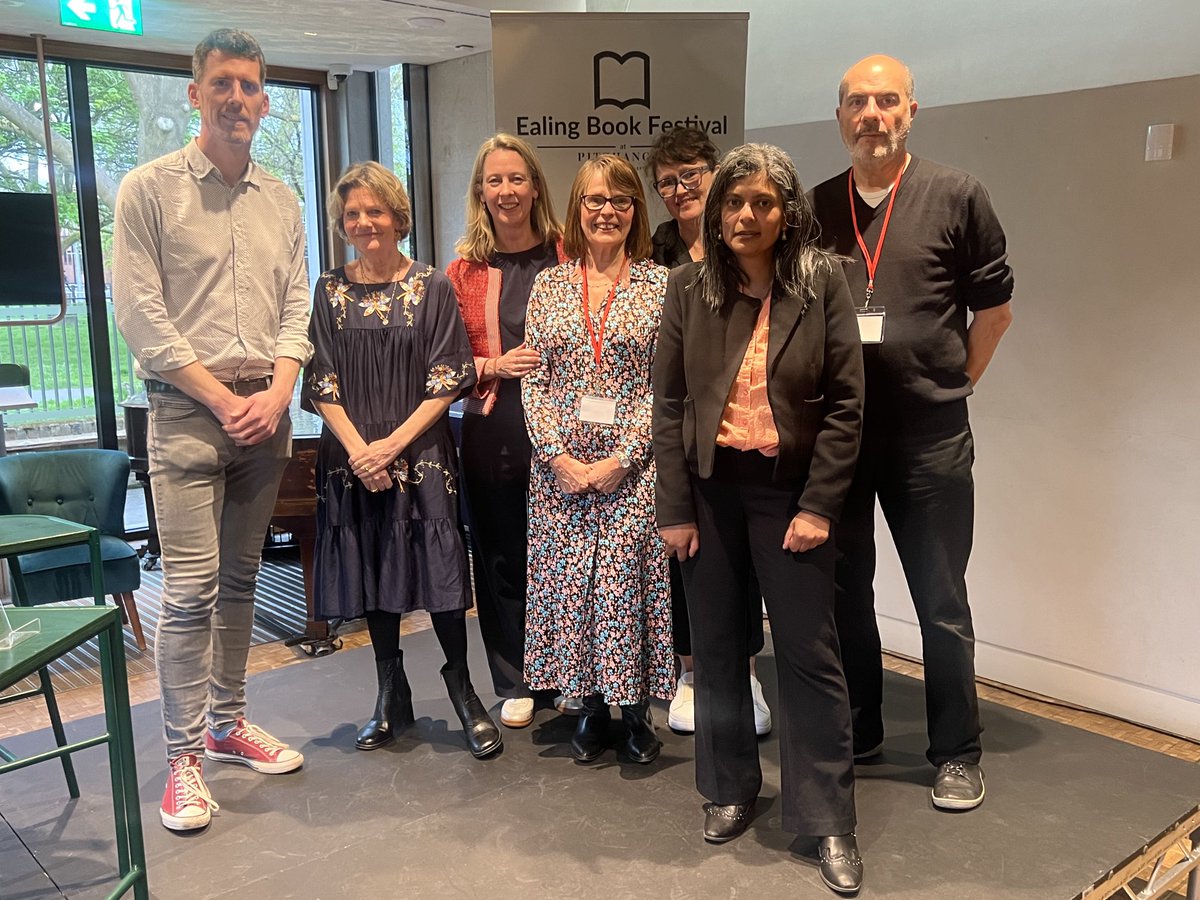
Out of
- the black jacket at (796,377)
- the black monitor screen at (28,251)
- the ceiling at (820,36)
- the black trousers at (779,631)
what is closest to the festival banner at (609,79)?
the ceiling at (820,36)

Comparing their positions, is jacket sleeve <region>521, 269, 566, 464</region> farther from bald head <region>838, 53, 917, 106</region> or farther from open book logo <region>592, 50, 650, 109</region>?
open book logo <region>592, 50, 650, 109</region>

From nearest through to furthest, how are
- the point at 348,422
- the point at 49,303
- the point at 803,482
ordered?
the point at 803,482, the point at 348,422, the point at 49,303

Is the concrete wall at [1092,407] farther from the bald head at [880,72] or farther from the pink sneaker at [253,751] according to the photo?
the pink sneaker at [253,751]

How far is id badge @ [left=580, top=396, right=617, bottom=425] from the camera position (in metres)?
2.40

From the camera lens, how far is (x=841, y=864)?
2.07 m

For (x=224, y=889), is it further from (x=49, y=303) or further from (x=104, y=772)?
(x=49, y=303)

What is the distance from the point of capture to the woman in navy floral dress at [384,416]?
255 cm

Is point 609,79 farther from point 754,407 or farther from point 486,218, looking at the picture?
point 754,407

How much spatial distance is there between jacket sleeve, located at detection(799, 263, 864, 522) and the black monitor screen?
3.74 metres

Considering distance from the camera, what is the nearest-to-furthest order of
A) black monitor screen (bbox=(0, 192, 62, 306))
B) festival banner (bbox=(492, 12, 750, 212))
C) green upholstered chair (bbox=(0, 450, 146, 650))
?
festival banner (bbox=(492, 12, 750, 212)) < green upholstered chair (bbox=(0, 450, 146, 650)) < black monitor screen (bbox=(0, 192, 62, 306))

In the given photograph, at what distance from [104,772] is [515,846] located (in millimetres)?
1180

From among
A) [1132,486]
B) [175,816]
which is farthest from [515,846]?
[1132,486]

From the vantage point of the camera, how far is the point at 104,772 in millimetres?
2660

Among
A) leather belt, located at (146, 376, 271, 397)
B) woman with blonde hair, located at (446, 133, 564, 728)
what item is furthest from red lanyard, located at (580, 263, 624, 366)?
leather belt, located at (146, 376, 271, 397)
